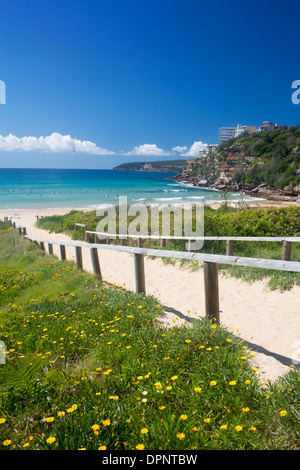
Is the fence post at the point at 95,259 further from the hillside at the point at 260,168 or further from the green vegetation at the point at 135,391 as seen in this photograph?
the hillside at the point at 260,168

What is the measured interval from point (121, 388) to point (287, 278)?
4593mm

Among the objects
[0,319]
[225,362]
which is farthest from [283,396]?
[0,319]

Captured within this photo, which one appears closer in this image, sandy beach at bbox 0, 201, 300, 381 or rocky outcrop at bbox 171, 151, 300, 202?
sandy beach at bbox 0, 201, 300, 381

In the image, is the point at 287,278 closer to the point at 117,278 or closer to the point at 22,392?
the point at 117,278

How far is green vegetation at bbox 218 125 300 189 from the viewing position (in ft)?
160

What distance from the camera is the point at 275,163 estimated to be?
55.8 meters

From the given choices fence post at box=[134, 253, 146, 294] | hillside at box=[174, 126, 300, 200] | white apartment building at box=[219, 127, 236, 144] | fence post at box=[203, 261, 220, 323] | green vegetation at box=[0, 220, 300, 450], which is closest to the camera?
green vegetation at box=[0, 220, 300, 450]

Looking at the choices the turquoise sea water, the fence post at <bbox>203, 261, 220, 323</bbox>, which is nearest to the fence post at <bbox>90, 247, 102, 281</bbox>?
the fence post at <bbox>203, 261, 220, 323</bbox>

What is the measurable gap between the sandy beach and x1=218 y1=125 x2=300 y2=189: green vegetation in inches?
1732

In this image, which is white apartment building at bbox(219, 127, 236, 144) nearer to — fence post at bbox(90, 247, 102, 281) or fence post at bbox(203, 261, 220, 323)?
fence post at bbox(90, 247, 102, 281)

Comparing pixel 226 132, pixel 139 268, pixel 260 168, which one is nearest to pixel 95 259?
pixel 139 268

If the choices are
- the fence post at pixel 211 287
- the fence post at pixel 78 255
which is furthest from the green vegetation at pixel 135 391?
the fence post at pixel 78 255

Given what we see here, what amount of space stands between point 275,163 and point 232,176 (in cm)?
1553

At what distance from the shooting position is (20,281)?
7207 mm
